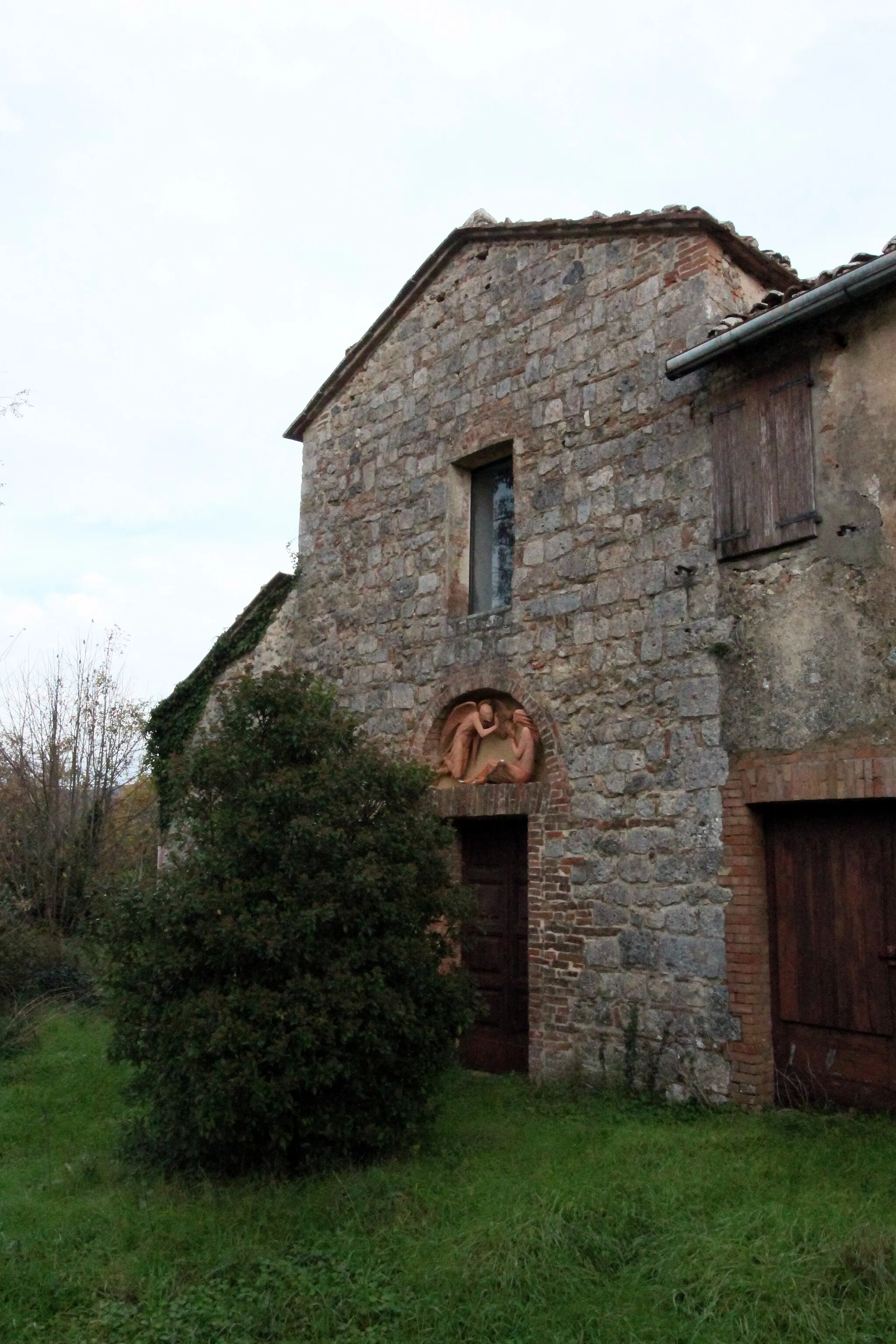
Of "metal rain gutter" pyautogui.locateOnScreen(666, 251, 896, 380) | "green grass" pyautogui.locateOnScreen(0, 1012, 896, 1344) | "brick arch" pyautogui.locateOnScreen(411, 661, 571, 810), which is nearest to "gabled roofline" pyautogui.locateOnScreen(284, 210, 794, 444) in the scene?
"metal rain gutter" pyautogui.locateOnScreen(666, 251, 896, 380)

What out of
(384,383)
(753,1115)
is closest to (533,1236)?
(753,1115)

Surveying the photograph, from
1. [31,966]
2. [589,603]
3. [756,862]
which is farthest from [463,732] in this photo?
[31,966]

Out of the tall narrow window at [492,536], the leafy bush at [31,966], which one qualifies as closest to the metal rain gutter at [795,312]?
the tall narrow window at [492,536]

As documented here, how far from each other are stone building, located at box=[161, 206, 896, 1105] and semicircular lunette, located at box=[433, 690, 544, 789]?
3 centimetres

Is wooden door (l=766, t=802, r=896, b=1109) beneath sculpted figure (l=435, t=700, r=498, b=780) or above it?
beneath

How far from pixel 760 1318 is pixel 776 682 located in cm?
363

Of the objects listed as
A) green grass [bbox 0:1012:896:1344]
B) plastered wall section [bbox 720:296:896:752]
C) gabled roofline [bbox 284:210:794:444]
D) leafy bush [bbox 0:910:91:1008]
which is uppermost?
gabled roofline [bbox 284:210:794:444]

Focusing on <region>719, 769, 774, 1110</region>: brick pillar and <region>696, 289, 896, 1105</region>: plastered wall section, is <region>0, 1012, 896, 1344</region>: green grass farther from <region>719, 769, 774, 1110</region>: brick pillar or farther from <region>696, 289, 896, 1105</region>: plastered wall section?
<region>696, 289, 896, 1105</region>: plastered wall section

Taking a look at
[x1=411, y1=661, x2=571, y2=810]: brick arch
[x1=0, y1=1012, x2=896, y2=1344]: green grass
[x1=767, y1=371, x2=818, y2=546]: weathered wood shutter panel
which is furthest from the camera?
[x1=411, y1=661, x2=571, y2=810]: brick arch

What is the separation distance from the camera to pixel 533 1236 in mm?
4551

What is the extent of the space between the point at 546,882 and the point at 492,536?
10.4 ft

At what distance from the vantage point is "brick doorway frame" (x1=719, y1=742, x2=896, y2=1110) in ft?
20.1

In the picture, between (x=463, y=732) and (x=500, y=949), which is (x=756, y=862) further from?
(x=463, y=732)

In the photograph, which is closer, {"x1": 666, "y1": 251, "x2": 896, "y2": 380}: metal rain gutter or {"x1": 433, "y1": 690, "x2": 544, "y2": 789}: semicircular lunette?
{"x1": 666, "y1": 251, "x2": 896, "y2": 380}: metal rain gutter
